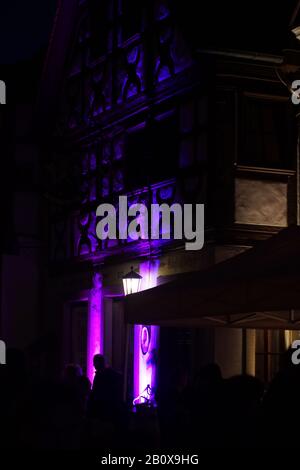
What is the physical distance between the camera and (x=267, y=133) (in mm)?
16031

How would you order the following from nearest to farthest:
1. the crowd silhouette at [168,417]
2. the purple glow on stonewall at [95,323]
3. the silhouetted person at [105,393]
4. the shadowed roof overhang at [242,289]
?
the crowd silhouette at [168,417], the shadowed roof overhang at [242,289], the silhouetted person at [105,393], the purple glow on stonewall at [95,323]

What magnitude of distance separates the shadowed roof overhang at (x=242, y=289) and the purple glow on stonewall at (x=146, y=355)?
276 inches

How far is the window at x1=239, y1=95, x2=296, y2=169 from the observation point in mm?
15852

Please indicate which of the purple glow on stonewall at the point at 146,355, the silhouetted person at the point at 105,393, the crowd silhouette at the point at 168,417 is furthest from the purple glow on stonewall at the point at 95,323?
the crowd silhouette at the point at 168,417

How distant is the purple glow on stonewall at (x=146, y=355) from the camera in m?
17.1

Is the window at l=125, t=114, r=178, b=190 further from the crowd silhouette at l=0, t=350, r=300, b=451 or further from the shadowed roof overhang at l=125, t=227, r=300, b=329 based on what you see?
the crowd silhouette at l=0, t=350, r=300, b=451

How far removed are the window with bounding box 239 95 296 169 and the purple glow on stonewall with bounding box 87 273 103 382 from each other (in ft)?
17.1

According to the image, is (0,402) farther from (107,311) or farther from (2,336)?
(2,336)

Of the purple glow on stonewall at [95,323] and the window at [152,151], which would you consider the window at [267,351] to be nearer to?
the window at [152,151]

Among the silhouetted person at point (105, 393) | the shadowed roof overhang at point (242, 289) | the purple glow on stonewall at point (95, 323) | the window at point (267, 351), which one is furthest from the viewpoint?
the purple glow on stonewall at point (95, 323)

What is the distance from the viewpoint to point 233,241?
610 inches

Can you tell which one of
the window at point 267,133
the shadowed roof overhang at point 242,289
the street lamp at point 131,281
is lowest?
the shadowed roof overhang at point 242,289

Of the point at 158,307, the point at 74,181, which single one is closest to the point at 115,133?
the point at 74,181
